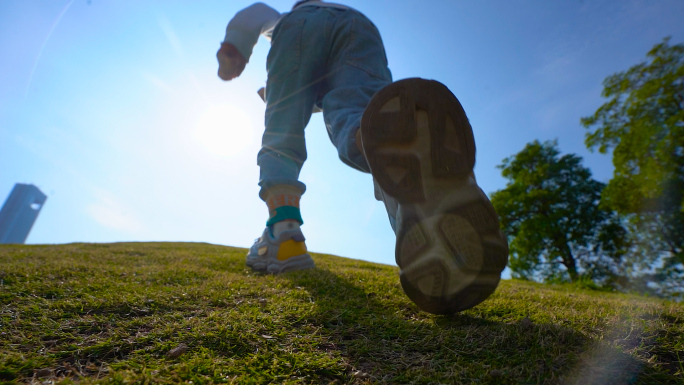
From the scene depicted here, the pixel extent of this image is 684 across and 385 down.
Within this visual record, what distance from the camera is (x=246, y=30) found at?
2727 millimetres

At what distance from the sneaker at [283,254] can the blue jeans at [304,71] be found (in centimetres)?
Result: 33

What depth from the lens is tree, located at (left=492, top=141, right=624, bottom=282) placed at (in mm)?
13570

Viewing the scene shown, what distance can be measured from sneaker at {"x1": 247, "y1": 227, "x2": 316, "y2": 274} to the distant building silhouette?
105 m

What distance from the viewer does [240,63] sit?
294cm

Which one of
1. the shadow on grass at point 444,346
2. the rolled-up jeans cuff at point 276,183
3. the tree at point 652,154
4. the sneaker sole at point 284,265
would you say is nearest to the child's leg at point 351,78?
the rolled-up jeans cuff at point 276,183

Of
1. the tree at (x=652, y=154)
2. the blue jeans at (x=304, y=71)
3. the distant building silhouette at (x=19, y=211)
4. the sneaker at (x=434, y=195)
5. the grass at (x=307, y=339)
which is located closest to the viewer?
the grass at (x=307, y=339)

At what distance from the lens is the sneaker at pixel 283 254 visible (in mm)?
2176

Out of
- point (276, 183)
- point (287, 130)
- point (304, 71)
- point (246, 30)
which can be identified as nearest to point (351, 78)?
point (304, 71)

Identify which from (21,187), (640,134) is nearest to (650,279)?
(640,134)

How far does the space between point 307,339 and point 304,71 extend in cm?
172

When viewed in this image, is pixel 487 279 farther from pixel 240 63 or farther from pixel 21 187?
pixel 21 187

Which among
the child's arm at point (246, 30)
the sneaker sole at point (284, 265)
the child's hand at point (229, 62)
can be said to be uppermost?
the child's arm at point (246, 30)

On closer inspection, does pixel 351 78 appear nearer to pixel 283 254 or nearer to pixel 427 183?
pixel 427 183

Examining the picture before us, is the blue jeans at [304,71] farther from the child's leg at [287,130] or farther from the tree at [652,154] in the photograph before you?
the tree at [652,154]
